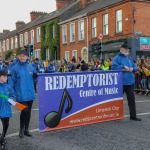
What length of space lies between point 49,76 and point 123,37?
2221 cm

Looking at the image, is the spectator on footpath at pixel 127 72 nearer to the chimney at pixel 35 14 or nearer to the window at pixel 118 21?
the window at pixel 118 21

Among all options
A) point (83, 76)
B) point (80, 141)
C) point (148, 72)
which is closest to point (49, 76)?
point (83, 76)

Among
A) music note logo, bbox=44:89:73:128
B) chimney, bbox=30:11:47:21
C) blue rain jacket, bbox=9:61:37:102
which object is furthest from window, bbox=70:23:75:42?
blue rain jacket, bbox=9:61:37:102

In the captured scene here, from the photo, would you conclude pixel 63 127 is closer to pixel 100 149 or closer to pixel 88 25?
pixel 100 149

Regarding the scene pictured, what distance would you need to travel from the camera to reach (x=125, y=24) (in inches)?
1109

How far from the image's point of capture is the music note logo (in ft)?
23.7

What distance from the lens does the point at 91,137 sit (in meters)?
6.82

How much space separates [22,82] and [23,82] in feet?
0.07

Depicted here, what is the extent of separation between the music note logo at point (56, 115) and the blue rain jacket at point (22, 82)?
67cm

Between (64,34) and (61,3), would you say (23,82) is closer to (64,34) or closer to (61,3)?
(64,34)

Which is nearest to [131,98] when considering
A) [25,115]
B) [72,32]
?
[25,115]

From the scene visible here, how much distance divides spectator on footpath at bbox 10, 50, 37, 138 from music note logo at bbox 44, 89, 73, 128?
0.49m

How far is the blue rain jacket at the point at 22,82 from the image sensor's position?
677 cm

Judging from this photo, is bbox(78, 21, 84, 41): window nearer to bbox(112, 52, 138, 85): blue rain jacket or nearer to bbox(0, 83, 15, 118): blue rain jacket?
bbox(112, 52, 138, 85): blue rain jacket
